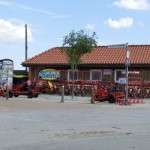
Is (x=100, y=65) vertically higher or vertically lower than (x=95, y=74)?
higher

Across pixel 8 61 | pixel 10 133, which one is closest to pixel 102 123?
pixel 10 133

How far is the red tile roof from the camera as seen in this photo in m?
36.7

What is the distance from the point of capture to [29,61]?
4166 centimetres

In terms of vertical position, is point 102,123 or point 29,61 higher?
point 29,61

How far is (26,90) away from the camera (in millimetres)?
32219

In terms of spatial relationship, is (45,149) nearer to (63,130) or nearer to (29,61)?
(63,130)

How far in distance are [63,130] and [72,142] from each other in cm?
227

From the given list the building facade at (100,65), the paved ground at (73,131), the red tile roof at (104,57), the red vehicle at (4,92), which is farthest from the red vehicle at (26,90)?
the paved ground at (73,131)

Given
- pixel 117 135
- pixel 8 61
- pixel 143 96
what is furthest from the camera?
pixel 8 61

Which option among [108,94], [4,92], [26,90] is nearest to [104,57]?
[26,90]

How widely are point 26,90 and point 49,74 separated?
23.5ft

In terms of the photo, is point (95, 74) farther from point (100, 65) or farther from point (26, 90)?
point (26, 90)

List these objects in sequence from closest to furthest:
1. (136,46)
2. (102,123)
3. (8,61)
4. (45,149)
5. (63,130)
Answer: (45,149)
(63,130)
(102,123)
(8,61)
(136,46)

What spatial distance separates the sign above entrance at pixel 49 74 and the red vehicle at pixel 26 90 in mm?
6771
